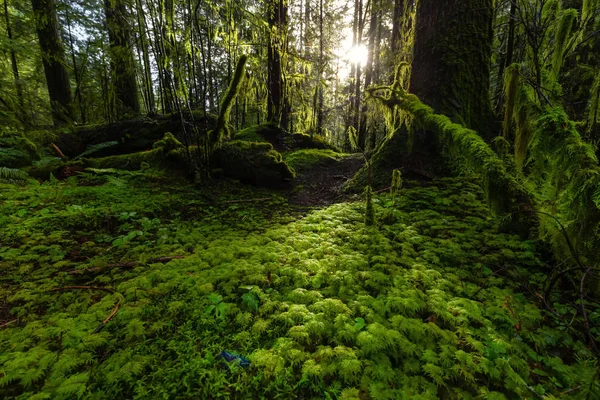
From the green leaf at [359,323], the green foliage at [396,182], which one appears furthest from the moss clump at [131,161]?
the green leaf at [359,323]

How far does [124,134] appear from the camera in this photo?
7.58 metres

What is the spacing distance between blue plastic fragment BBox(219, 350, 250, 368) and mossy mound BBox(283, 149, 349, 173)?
5268mm

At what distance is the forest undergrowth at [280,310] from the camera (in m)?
1.68

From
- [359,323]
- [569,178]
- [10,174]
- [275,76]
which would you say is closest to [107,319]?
[359,323]

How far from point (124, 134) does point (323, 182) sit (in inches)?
244

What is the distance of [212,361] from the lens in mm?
1812

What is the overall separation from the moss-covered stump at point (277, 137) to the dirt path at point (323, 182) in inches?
82.3

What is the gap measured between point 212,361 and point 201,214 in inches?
123

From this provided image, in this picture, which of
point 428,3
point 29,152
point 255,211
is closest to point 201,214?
point 255,211

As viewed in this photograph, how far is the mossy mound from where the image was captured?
275 inches

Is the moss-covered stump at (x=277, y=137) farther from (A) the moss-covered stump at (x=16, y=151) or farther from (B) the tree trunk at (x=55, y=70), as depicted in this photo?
(B) the tree trunk at (x=55, y=70)

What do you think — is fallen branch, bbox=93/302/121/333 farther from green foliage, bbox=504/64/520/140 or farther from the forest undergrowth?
green foliage, bbox=504/64/520/140

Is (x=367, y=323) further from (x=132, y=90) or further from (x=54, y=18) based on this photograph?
(x=54, y=18)

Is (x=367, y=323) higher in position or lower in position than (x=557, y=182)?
lower
